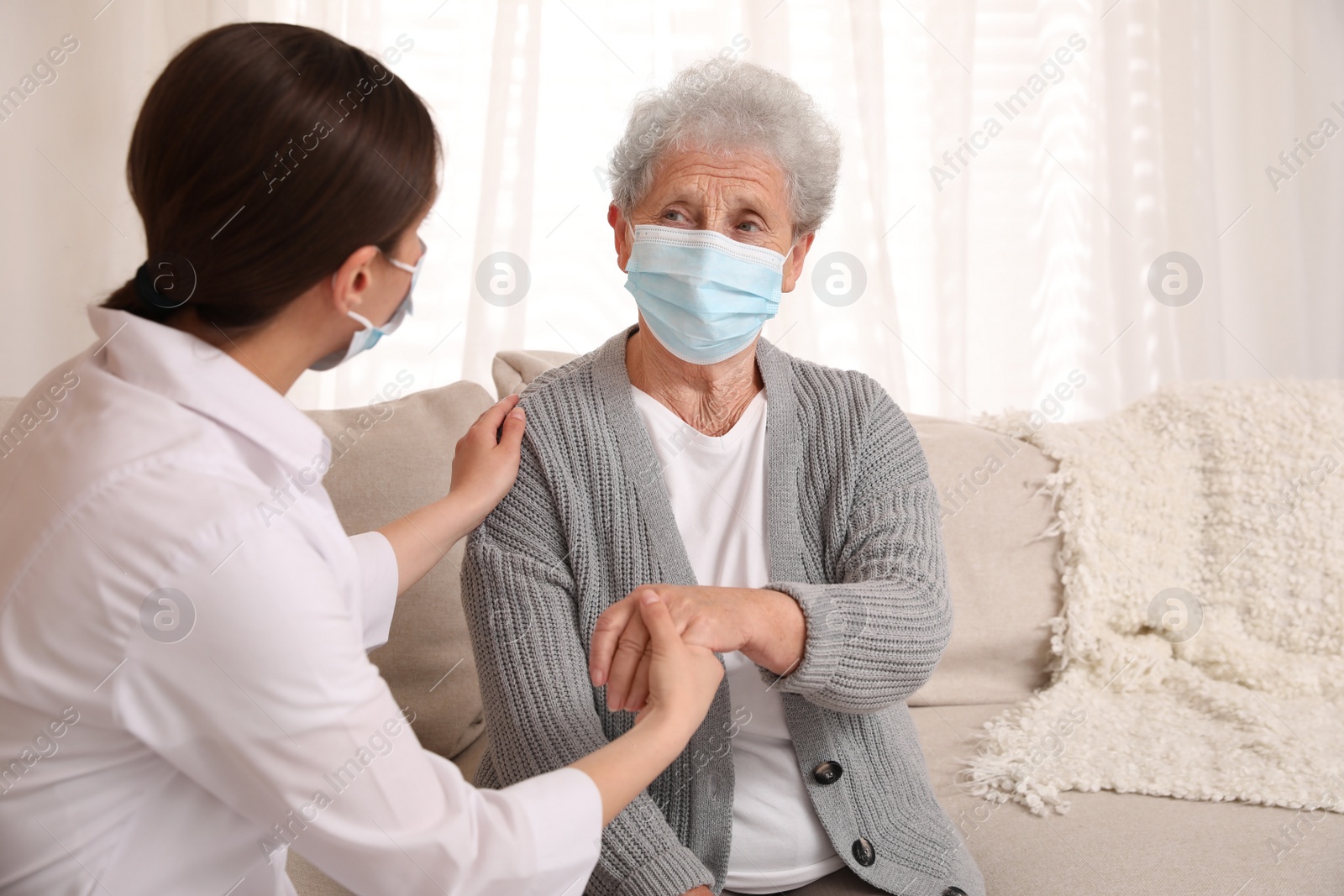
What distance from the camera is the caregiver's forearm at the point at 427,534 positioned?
1297 millimetres

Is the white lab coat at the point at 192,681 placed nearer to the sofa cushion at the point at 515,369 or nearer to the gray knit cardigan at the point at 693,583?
the gray knit cardigan at the point at 693,583

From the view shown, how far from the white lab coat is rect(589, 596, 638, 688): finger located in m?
0.20

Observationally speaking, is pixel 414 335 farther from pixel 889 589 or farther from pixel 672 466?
pixel 889 589

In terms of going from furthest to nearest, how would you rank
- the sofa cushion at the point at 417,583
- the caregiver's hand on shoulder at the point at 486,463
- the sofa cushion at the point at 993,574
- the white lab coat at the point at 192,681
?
1. the sofa cushion at the point at 993,574
2. the sofa cushion at the point at 417,583
3. the caregiver's hand on shoulder at the point at 486,463
4. the white lab coat at the point at 192,681

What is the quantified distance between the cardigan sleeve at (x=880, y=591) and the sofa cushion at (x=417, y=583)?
0.71 metres

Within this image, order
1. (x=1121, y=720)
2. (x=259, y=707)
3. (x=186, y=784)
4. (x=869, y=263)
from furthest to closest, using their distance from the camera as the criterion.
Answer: (x=869, y=263), (x=1121, y=720), (x=186, y=784), (x=259, y=707)

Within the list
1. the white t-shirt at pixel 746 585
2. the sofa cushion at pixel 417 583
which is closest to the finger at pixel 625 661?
the white t-shirt at pixel 746 585

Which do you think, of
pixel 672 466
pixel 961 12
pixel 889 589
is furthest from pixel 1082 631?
pixel 961 12

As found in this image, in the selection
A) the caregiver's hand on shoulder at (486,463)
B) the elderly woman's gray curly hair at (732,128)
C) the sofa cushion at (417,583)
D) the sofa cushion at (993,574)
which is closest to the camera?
the caregiver's hand on shoulder at (486,463)

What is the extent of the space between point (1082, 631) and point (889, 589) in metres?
0.85

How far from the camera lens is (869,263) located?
280cm

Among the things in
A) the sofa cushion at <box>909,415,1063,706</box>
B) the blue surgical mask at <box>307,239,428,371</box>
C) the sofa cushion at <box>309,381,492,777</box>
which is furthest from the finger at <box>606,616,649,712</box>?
the sofa cushion at <box>909,415,1063,706</box>

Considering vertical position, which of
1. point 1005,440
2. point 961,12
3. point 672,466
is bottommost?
point 1005,440

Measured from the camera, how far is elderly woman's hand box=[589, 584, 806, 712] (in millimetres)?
1097
